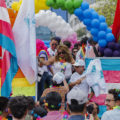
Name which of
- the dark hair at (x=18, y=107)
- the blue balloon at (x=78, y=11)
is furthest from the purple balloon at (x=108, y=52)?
the dark hair at (x=18, y=107)

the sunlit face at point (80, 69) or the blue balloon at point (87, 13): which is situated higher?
the blue balloon at point (87, 13)

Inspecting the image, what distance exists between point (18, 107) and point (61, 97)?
1.08 m

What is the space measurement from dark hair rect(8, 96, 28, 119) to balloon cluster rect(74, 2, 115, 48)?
4.84 m

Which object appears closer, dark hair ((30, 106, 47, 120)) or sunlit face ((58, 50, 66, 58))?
dark hair ((30, 106, 47, 120))

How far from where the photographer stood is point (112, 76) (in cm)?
656

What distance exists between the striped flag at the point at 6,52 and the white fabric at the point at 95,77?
161cm

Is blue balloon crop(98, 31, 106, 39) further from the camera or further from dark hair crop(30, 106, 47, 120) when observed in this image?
dark hair crop(30, 106, 47, 120)

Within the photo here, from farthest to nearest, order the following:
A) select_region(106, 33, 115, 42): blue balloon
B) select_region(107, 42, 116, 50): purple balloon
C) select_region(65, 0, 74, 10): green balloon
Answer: select_region(65, 0, 74, 10): green balloon
select_region(106, 33, 115, 42): blue balloon
select_region(107, 42, 116, 50): purple balloon

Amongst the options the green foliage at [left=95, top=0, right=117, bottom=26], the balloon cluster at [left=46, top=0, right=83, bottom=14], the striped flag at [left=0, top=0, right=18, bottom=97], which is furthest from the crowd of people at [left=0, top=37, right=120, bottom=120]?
the green foliage at [left=95, top=0, right=117, bottom=26]

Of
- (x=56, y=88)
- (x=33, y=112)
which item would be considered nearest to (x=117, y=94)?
(x=33, y=112)

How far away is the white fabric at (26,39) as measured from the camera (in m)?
6.71

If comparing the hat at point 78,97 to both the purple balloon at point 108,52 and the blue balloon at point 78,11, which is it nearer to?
the purple balloon at point 108,52

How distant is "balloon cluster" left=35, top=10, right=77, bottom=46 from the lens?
451 inches

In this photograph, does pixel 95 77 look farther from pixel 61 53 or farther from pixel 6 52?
pixel 6 52
